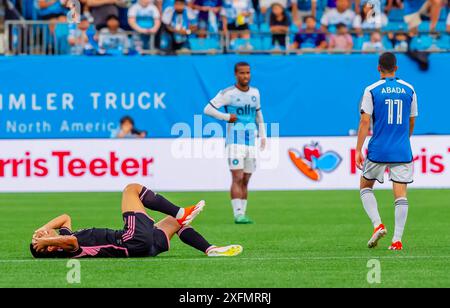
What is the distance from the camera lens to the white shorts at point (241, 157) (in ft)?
61.1

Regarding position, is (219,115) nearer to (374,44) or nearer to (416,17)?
(374,44)

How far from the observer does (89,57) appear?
26.6 metres

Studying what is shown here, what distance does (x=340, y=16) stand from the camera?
93.3ft

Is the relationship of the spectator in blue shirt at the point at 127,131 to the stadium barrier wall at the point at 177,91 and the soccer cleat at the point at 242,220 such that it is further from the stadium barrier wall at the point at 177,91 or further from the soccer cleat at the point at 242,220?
the soccer cleat at the point at 242,220

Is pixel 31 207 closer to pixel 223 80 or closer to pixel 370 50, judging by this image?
pixel 223 80

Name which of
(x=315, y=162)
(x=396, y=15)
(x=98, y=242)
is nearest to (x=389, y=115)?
(x=98, y=242)

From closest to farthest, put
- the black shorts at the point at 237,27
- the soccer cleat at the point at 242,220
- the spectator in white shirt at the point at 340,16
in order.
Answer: the soccer cleat at the point at 242,220
the black shorts at the point at 237,27
the spectator in white shirt at the point at 340,16

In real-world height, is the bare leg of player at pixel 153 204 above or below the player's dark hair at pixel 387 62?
below

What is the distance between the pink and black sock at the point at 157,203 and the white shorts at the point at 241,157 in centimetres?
657

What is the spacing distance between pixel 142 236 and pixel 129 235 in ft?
0.43

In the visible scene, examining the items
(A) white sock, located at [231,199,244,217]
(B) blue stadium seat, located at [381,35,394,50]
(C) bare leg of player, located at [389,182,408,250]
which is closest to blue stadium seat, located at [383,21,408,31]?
(B) blue stadium seat, located at [381,35,394,50]

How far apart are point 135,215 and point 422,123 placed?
16.0m

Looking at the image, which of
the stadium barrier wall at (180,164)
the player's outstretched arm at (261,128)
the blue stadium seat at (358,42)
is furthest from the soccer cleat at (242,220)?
the blue stadium seat at (358,42)
